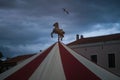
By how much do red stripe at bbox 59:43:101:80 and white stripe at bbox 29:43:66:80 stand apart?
166 mm

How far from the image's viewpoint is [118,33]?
2734 cm

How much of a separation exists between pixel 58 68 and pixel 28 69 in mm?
1188

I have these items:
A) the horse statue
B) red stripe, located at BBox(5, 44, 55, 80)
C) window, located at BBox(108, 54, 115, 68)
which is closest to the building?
window, located at BBox(108, 54, 115, 68)

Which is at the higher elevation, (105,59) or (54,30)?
(54,30)

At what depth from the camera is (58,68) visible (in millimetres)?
7320

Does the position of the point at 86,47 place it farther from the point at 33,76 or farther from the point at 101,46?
the point at 33,76

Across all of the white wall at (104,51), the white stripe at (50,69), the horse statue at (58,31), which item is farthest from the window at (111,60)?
the white stripe at (50,69)

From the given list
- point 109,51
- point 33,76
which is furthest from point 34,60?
point 109,51

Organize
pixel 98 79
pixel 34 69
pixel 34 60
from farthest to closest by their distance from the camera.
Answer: pixel 34 60 → pixel 34 69 → pixel 98 79

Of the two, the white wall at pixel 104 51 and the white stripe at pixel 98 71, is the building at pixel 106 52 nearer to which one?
the white wall at pixel 104 51

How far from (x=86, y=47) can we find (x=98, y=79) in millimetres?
19750

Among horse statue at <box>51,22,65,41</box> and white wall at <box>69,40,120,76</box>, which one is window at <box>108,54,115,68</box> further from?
horse statue at <box>51,22,65,41</box>

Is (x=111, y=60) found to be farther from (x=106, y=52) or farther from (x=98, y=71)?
(x=98, y=71)

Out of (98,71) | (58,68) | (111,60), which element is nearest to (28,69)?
(58,68)
